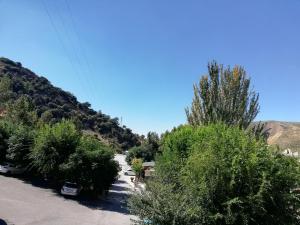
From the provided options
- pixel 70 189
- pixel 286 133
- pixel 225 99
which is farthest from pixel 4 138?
pixel 286 133

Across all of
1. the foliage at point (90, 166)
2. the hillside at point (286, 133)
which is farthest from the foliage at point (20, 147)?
the hillside at point (286, 133)

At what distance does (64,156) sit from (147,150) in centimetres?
6556

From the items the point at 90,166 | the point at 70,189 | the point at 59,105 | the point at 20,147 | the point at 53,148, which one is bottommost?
Result: the point at 70,189

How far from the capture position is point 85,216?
24094 mm

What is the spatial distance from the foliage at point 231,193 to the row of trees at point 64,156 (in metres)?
19.6

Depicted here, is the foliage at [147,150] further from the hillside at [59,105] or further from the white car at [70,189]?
the white car at [70,189]

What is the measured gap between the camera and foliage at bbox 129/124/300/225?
1147cm

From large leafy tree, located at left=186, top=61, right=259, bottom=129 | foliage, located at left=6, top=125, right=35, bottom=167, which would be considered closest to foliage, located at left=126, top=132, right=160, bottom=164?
foliage, located at left=6, top=125, right=35, bottom=167

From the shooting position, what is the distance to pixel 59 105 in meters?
115

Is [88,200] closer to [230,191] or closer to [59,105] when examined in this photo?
[230,191]

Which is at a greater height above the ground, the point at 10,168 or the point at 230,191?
the point at 10,168

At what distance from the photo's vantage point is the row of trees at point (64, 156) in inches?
1227

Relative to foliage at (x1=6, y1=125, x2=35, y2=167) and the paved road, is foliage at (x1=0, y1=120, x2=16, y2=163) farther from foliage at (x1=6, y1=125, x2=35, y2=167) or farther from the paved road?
the paved road

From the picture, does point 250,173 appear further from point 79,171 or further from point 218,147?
point 79,171
